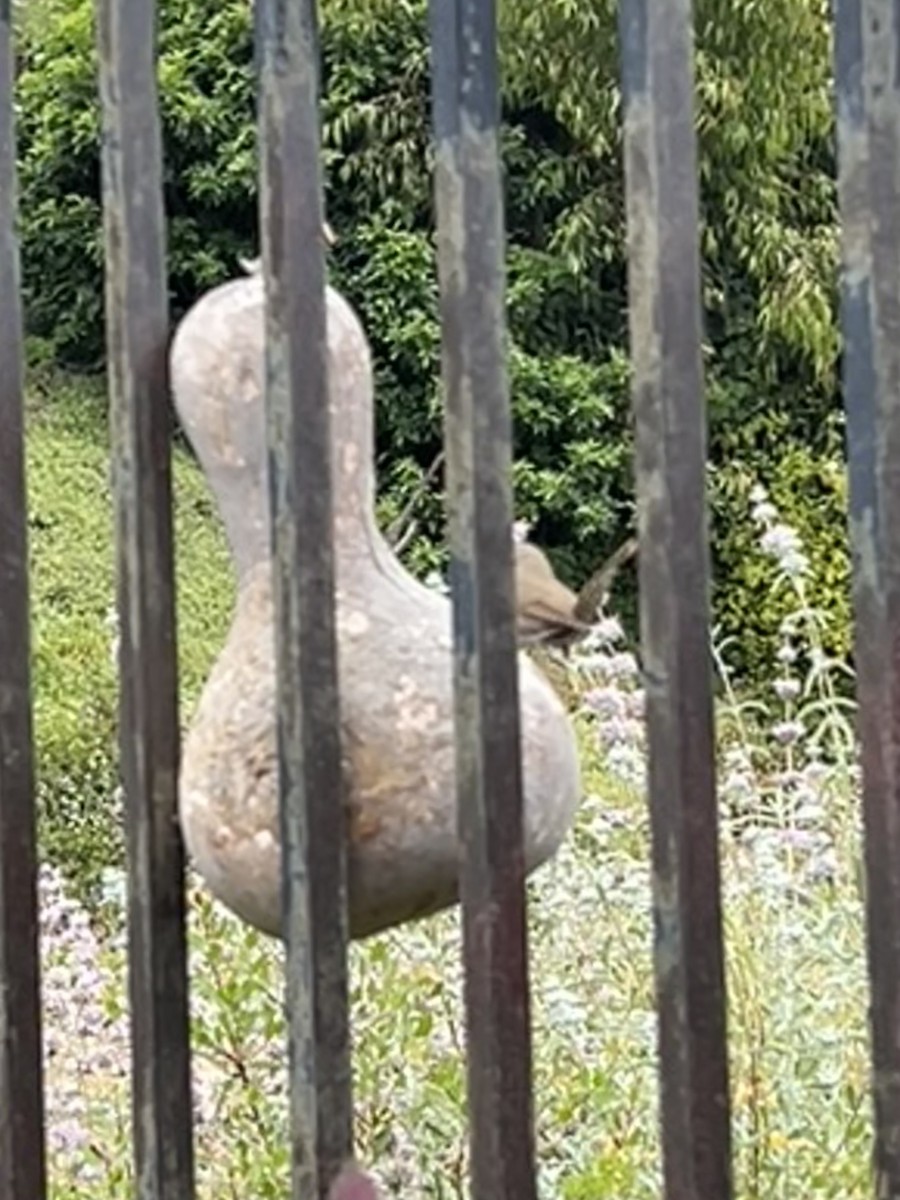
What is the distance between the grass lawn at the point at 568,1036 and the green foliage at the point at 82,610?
2805 mm

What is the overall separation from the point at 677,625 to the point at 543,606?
1.12m

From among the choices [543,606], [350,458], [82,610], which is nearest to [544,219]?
[82,610]

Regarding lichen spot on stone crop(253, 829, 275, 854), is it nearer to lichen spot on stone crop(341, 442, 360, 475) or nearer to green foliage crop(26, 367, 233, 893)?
lichen spot on stone crop(341, 442, 360, 475)

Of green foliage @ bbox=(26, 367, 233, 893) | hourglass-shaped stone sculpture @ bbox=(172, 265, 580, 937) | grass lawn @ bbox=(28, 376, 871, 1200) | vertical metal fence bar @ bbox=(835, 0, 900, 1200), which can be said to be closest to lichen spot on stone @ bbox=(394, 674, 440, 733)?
hourglass-shaped stone sculpture @ bbox=(172, 265, 580, 937)

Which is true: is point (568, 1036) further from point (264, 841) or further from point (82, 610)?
point (82, 610)

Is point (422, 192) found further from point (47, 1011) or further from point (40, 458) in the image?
point (47, 1011)

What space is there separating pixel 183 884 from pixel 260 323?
295 mm

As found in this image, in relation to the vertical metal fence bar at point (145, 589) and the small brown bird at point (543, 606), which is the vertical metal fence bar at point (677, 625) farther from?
the small brown bird at point (543, 606)

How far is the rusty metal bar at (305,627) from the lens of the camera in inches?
44.3

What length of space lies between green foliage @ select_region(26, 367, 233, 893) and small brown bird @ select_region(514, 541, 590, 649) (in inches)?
131

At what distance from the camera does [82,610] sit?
791 centimetres

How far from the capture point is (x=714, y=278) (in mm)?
10344

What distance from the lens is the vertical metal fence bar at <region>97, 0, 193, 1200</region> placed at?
1.20 m

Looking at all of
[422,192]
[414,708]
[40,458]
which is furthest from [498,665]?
[422,192]
